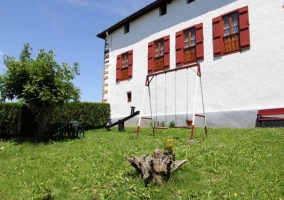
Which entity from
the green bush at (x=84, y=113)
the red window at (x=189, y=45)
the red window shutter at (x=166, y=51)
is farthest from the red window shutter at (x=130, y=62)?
the red window at (x=189, y=45)

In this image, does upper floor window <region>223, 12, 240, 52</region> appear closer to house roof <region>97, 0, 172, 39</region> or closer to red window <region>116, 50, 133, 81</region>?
house roof <region>97, 0, 172, 39</region>

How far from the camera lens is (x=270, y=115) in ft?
31.0

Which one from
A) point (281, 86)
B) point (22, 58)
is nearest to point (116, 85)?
point (22, 58)

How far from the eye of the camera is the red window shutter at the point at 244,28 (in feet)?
34.0

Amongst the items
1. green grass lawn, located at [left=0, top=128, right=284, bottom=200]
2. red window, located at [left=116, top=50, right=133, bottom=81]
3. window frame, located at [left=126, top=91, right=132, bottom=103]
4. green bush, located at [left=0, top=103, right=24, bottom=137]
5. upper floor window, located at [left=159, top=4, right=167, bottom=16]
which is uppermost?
upper floor window, located at [left=159, top=4, right=167, bottom=16]

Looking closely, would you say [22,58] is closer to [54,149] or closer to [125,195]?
[54,149]

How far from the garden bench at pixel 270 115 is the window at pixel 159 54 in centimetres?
535

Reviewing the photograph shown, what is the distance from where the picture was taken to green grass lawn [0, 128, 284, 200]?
4016 millimetres

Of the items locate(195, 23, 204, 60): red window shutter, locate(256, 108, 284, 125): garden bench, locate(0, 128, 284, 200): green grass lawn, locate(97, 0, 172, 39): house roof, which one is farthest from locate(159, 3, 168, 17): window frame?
locate(0, 128, 284, 200): green grass lawn

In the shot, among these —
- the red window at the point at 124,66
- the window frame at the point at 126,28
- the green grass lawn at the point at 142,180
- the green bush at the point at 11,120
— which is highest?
the window frame at the point at 126,28

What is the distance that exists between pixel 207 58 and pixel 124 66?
20.0ft

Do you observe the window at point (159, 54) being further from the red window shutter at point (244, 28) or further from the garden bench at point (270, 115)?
the garden bench at point (270, 115)

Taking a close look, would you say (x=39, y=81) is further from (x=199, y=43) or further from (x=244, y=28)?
(x=244, y=28)

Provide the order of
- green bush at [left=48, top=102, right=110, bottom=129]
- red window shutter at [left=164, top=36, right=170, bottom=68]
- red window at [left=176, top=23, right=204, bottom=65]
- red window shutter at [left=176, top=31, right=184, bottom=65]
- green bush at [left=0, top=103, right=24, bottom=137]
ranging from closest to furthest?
green bush at [left=0, top=103, right=24, bottom=137] < red window at [left=176, top=23, right=204, bottom=65] < red window shutter at [left=176, top=31, right=184, bottom=65] < green bush at [left=48, top=102, right=110, bottom=129] < red window shutter at [left=164, top=36, right=170, bottom=68]
